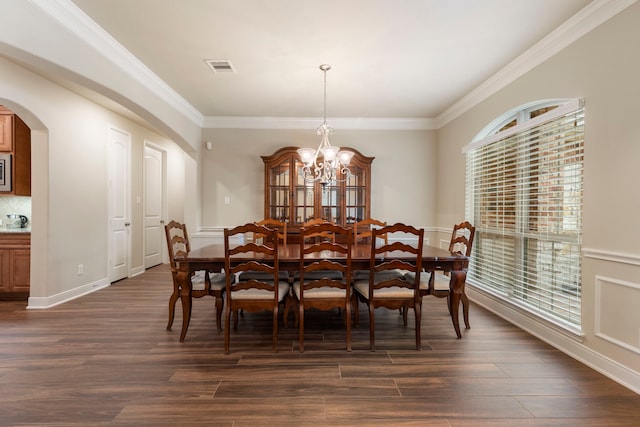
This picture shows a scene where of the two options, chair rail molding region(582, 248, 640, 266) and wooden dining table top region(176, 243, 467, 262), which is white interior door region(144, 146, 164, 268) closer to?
wooden dining table top region(176, 243, 467, 262)

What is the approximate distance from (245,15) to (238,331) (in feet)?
8.46

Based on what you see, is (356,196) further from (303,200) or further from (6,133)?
(6,133)

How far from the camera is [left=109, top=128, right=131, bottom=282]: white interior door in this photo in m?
4.63

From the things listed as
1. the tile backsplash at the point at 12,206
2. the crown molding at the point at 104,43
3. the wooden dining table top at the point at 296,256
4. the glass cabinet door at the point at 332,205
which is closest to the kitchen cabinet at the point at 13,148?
the tile backsplash at the point at 12,206

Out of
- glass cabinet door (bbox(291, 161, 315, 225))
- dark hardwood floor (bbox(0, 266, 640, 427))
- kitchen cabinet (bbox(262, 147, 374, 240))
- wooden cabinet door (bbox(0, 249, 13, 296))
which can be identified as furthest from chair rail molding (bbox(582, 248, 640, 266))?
wooden cabinet door (bbox(0, 249, 13, 296))

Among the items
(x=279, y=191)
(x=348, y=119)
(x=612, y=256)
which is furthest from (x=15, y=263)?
(x=612, y=256)

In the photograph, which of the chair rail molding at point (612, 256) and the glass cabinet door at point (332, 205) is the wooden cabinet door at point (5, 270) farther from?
the chair rail molding at point (612, 256)

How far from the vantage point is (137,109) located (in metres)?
3.45

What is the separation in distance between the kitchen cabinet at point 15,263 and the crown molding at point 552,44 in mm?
5424

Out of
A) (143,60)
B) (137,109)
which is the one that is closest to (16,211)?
(137,109)

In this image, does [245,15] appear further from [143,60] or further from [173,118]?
[173,118]

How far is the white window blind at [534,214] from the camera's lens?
255cm

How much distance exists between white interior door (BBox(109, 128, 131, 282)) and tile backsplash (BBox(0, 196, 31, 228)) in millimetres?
933

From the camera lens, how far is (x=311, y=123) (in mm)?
5027
